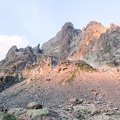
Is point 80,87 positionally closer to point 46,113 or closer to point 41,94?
point 41,94

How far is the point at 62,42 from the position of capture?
174 metres

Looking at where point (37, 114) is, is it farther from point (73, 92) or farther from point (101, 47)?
point (101, 47)

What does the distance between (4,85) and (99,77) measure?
37.9 meters

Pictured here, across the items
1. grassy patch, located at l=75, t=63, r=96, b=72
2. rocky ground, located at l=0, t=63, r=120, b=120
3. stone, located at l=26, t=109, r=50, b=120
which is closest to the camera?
stone, located at l=26, t=109, r=50, b=120

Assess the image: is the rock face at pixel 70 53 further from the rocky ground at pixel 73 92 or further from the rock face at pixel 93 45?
the rocky ground at pixel 73 92

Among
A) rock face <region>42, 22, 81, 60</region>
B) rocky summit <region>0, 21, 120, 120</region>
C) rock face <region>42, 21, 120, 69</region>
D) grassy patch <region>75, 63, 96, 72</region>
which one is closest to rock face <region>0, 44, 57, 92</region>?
rocky summit <region>0, 21, 120, 120</region>

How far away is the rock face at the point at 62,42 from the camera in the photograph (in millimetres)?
164700

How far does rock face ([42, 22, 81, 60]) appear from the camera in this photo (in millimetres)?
164700

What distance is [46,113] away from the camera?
153 ft

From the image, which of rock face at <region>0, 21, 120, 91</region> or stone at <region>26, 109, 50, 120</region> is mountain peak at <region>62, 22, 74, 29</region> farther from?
stone at <region>26, 109, 50, 120</region>

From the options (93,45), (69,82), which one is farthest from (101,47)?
(69,82)

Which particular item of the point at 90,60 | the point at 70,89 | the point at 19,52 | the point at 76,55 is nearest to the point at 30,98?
Result: the point at 70,89

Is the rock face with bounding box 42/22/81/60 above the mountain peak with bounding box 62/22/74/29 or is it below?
below

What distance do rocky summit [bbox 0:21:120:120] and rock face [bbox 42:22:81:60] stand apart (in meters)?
0.54
